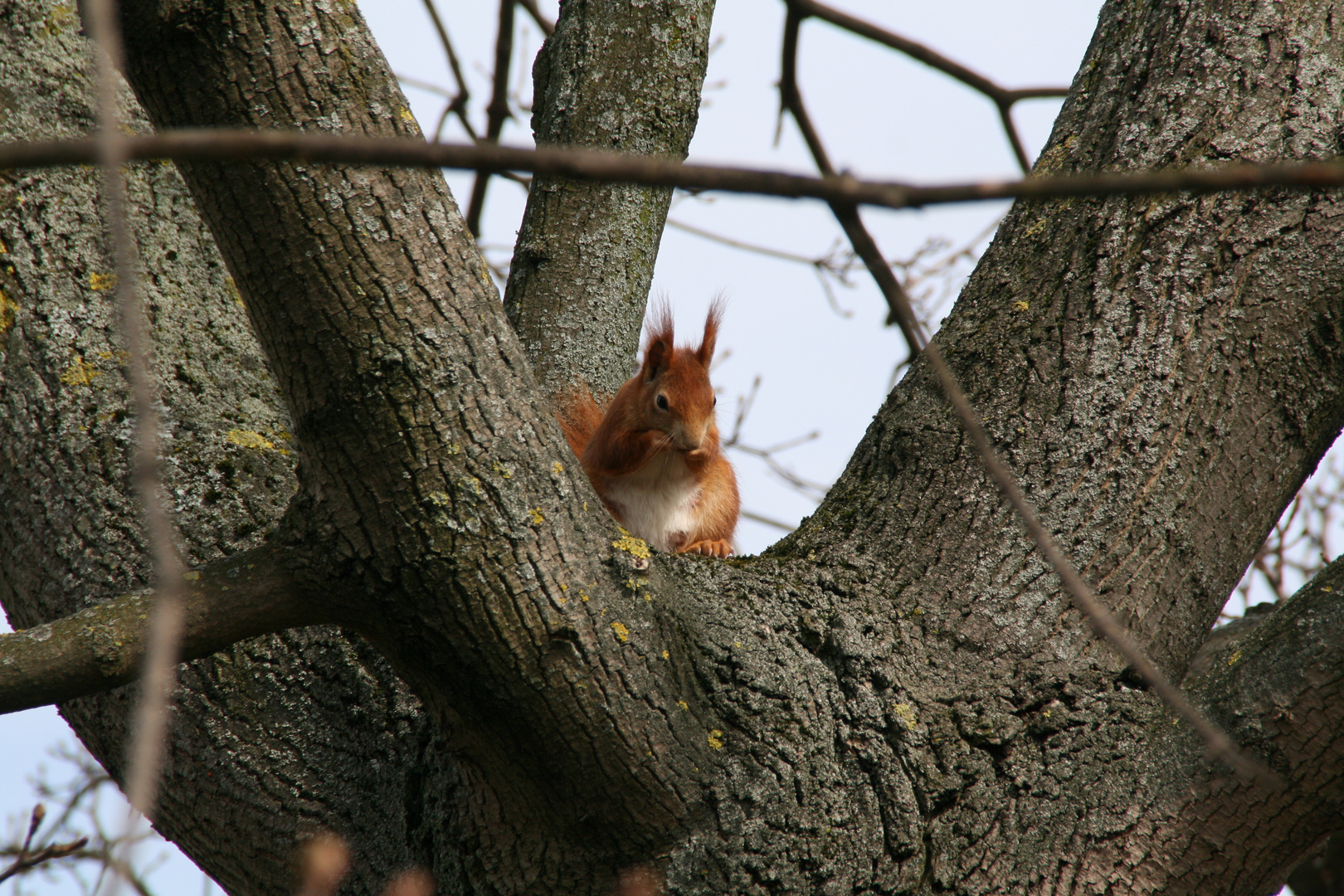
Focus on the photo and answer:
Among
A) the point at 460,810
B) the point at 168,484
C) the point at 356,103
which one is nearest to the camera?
the point at 356,103

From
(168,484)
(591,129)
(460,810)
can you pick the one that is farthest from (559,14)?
(460,810)

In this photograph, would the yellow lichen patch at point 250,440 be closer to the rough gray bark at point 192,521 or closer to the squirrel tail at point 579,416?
the rough gray bark at point 192,521

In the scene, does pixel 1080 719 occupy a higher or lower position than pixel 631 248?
lower

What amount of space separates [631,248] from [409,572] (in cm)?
136

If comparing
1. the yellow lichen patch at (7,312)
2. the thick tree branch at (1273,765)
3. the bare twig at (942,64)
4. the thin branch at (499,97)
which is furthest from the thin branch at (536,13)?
the thick tree branch at (1273,765)

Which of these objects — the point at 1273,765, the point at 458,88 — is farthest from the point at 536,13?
the point at 1273,765

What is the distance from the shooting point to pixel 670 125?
8.54ft

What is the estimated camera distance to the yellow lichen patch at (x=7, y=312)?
1.90 metres

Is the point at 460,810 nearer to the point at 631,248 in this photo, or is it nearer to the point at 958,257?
the point at 631,248

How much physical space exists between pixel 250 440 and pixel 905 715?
46.4 inches

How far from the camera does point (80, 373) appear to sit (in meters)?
1.86

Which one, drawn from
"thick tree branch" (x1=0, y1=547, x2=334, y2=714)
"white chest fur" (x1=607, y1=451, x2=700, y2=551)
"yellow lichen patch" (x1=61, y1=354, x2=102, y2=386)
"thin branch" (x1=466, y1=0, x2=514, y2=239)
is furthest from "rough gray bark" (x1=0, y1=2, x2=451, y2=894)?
"thin branch" (x1=466, y1=0, x2=514, y2=239)

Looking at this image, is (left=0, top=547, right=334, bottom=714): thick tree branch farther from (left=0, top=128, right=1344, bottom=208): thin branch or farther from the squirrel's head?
the squirrel's head

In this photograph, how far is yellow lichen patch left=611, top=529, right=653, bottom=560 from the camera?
156 centimetres
